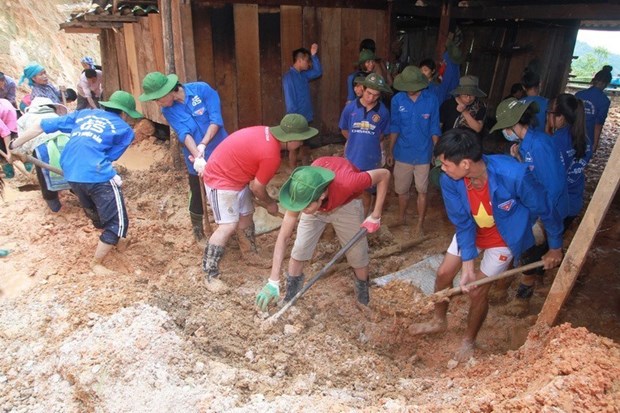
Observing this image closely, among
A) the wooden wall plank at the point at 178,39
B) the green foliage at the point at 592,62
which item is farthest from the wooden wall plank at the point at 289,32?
the green foliage at the point at 592,62

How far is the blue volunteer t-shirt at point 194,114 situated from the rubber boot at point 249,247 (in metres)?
0.83

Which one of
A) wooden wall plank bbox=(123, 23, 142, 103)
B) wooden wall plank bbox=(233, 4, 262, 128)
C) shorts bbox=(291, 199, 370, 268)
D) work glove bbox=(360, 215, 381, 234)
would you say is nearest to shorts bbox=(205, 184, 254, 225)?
shorts bbox=(291, 199, 370, 268)

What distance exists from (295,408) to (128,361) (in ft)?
3.70

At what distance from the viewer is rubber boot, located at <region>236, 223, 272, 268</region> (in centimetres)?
444

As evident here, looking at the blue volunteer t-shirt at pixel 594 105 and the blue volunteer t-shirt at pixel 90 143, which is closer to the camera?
the blue volunteer t-shirt at pixel 90 143

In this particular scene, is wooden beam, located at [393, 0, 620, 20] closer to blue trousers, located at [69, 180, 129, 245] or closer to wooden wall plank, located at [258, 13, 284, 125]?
wooden wall plank, located at [258, 13, 284, 125]

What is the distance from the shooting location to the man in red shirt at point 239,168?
3.48 meters

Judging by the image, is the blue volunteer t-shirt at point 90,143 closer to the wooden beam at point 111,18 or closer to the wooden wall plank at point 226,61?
the wooden wall plank at point 226,61

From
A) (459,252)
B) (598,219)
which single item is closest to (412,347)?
(459,252)

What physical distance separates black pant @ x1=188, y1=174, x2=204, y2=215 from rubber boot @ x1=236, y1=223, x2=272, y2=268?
1.84 ft

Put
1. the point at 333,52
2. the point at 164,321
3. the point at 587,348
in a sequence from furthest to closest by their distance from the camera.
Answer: the point at 333,52 < the point at 164,321 < the point at 587,348

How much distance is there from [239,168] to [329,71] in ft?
13.4

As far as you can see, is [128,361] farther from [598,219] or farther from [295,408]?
[598,219]

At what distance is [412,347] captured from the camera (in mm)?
3412
